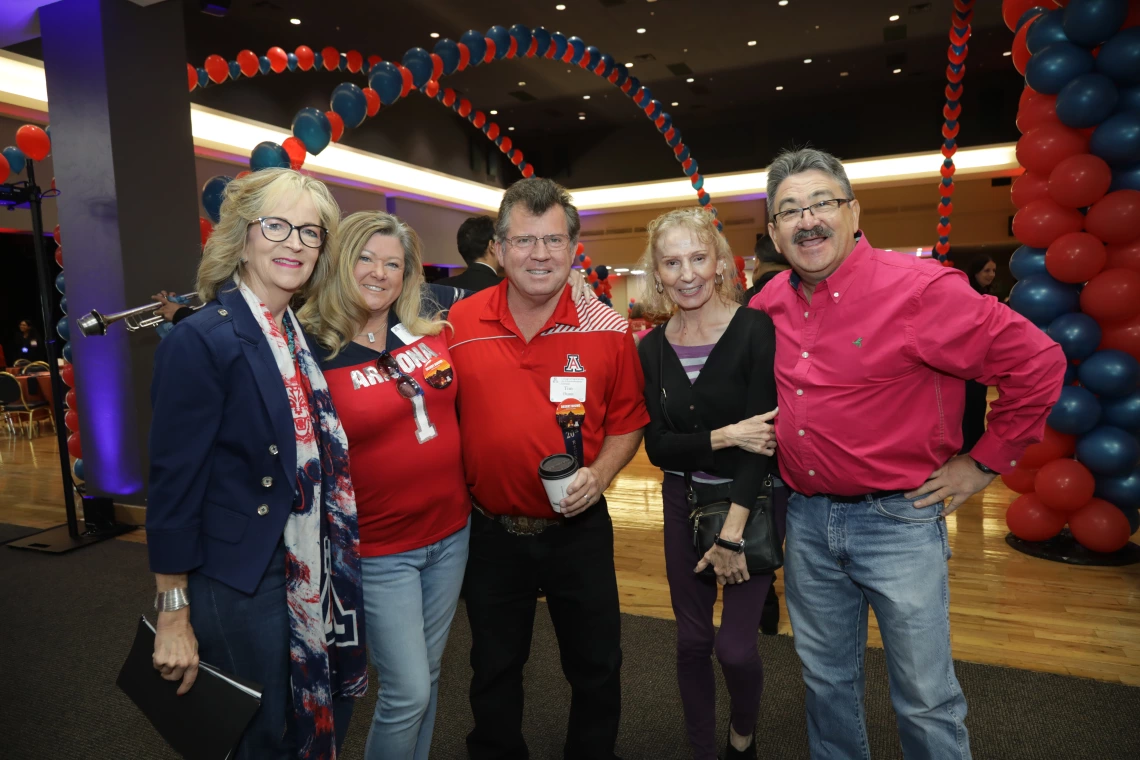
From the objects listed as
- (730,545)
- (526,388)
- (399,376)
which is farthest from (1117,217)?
(399,376)

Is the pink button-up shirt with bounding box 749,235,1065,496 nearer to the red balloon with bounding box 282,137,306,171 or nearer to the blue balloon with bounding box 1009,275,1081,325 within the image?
the blue balloon with bounding box 1009,275,1081,325

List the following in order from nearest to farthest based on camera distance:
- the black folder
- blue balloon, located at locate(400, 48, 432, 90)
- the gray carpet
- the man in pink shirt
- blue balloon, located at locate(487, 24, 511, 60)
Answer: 1. the black folder
2. the man in pink shirt
3. the gray carpet
4. blue balloon, located at locate(400, 48, 432, 90)
5. blue balloon, located at locate(487, 24, 511, 60)

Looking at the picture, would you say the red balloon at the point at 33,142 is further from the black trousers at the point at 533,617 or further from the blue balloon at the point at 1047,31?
the blue balloon at the point at 1047,31

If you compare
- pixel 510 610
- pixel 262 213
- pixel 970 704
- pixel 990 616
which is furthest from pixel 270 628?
pixel 990 616

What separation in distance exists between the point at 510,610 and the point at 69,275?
16.2ft

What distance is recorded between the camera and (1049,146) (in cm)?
377

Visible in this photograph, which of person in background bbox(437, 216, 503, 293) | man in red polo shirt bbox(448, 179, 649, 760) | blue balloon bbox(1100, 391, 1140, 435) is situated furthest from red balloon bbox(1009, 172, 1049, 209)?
man in red polo shirt bbox(448, 179, 649, 760)

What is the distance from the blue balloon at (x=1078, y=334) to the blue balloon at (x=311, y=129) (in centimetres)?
442

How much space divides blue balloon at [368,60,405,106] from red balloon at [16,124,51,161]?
2.60m

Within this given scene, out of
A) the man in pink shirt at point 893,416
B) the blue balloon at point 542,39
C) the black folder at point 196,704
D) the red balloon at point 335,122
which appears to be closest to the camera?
the black folder at point 196,704

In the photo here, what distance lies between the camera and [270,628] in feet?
4.85

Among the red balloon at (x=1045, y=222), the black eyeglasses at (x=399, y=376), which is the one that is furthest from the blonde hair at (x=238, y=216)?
the red balloon at (x=1045, y=222)

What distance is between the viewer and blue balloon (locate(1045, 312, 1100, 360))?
146 inches

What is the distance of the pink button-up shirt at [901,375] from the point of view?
1.61 meters
